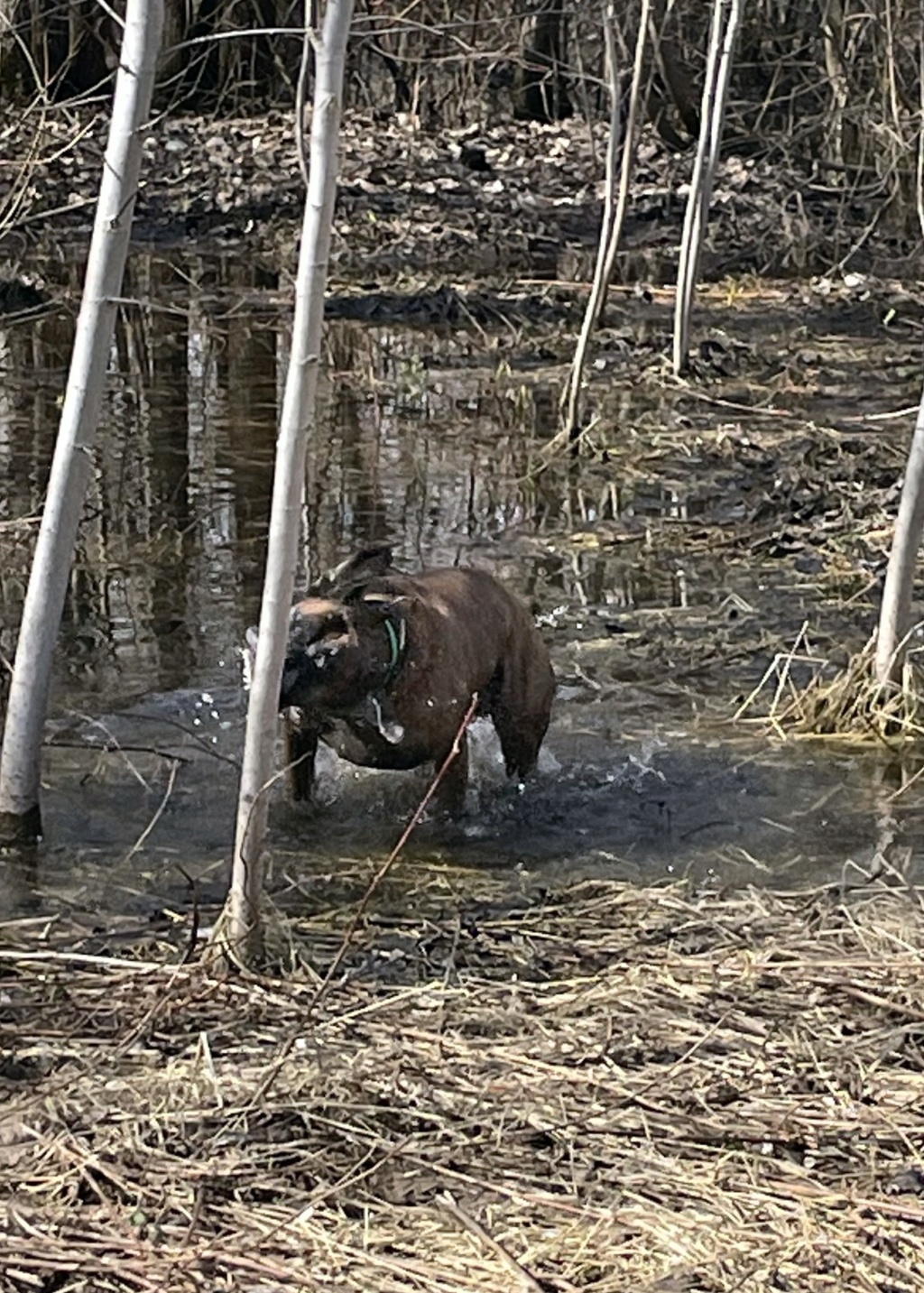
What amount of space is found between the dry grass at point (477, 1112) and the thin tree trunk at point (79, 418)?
921 millimetres

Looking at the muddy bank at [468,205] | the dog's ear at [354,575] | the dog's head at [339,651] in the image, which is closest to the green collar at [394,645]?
the dog's head at [339,651]

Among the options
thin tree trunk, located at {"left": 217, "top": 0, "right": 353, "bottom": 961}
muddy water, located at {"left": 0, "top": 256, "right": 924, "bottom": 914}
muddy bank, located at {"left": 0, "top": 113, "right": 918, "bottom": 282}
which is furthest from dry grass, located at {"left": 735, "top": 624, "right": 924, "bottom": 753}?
muddy bank, located at {"left": 0, "top": 113, "right": 918, "bottom": 282}

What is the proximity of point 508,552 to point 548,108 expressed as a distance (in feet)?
75.5

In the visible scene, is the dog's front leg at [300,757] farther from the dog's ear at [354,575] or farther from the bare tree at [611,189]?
the bare tree at [611,189]

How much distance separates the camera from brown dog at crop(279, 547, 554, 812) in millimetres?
6848

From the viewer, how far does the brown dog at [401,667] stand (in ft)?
22.5

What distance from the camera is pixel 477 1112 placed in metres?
5.03

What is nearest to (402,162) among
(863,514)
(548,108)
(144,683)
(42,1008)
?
(548,108)

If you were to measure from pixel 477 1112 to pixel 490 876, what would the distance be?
2.26 m

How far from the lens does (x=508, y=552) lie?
11.8m

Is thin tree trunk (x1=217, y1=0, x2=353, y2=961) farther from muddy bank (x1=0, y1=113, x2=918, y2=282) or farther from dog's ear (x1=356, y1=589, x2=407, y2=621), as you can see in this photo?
muddy bank (x1=0, y1=113, x2=918, y2=282)

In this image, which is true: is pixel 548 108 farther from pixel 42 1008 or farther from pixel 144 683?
pixel 42 1008

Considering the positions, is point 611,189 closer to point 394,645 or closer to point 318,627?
point 394,645

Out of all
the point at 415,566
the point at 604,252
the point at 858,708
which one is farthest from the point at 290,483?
the point at 604,252
